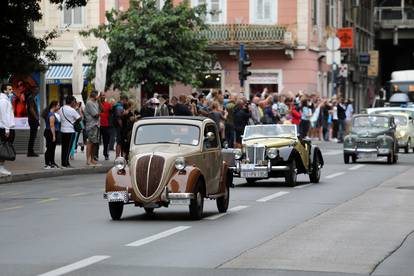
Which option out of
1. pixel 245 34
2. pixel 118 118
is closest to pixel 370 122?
pixel 118 118

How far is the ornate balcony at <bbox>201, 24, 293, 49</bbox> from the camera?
5794cm

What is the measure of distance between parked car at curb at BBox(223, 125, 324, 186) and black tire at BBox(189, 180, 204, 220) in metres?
7.32

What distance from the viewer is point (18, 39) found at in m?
30.8

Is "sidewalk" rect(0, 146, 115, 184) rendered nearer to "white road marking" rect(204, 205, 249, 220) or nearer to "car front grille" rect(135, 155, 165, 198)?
"white road marking" rect(204, 205, 249, 220)

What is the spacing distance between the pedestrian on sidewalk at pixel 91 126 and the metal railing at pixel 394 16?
61.3m

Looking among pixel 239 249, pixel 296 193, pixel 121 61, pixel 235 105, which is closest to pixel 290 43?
pixel 121 61

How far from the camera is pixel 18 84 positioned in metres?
35.8

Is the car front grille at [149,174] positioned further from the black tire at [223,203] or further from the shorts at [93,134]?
the shorts at [93,134]

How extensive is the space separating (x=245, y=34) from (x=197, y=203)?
134ft

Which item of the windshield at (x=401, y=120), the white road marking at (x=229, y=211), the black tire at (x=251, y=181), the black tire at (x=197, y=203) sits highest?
the windshield at (x=401, y=120)

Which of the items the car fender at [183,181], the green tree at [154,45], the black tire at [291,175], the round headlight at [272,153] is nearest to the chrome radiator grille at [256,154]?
the round headlight at [272,153]

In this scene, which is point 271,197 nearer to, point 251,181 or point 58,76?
point 251,181

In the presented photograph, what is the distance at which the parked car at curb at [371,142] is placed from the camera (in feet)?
118

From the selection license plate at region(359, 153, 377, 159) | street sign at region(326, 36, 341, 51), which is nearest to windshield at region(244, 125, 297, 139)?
license plate at region(359, 153, 377, 159)
